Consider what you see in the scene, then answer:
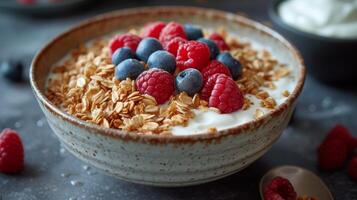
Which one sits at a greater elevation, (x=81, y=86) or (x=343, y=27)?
(x=81, y=86)

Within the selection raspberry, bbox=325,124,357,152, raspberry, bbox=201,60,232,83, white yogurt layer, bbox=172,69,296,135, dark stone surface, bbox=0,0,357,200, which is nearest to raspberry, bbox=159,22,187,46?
raspberry, bbox=201,60,232,83

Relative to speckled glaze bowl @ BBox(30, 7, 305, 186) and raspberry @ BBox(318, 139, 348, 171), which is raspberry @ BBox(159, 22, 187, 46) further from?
raspberry @ BBox(318, 139, 348, 171)

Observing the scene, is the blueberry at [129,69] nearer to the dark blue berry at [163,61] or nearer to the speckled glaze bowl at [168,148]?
the dark blue berry at [163,61]

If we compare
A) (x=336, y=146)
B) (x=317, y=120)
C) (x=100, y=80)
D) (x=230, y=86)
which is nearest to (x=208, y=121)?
(x=230, y=86)

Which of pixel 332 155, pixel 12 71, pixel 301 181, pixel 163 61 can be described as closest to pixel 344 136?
pixel 332 155

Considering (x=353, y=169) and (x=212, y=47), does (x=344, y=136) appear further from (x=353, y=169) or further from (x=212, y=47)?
(x=212, y=47)

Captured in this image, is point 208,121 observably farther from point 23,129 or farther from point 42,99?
point 23,129

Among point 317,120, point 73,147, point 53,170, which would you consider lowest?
point 317,120
